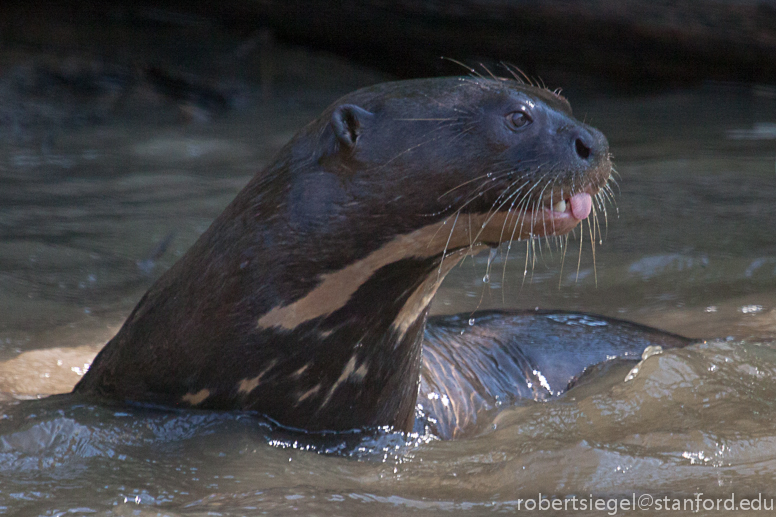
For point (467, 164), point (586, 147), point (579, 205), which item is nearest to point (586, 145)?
point (586, 147)

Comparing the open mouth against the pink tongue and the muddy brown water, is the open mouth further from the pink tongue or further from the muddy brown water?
the muddy brown water

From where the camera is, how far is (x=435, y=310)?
15.5ft

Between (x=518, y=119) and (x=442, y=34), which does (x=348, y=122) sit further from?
(x=442, y=34)

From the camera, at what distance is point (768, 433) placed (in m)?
2.89

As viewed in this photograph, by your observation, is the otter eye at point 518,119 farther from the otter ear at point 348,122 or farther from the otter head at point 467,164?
the otter ear at point 348,122

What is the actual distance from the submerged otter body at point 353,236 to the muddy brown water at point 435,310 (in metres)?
0.16

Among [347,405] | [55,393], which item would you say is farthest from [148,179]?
[347,405]

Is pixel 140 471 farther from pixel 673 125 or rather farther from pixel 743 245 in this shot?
pixel 673 125

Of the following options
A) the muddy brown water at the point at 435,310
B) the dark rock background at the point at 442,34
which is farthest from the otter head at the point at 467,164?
the dark rock background at the point at 442,34

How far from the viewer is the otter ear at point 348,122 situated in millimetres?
2688

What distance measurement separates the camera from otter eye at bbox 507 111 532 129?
8.87ft

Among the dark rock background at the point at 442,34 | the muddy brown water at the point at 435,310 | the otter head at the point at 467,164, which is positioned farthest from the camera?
the dark rock background at the point at 442,34

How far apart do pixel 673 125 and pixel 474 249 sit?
661 centimetres

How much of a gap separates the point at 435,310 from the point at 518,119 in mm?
2108
